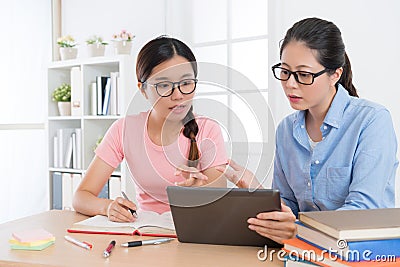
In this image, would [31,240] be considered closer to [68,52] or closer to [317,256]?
[317,256]

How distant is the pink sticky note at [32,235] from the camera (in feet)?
4.39

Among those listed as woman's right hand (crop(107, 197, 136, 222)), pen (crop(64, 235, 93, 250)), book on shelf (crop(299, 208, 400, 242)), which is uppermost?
book on shelf (crop(299, 208, 400, 242))

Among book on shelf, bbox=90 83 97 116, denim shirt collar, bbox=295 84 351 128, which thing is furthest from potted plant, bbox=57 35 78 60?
denim shirt collar, bbox=295 84 351 128

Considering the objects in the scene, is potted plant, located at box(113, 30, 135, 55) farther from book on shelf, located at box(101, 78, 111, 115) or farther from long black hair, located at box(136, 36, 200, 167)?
long black hair, located at box(136, 36, 200, 167)

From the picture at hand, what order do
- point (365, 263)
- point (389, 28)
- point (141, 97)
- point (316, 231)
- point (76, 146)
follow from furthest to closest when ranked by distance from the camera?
point (76, 146) < point (389, 28) < point (141, 97) < point (316, 231) < point (365, 263)

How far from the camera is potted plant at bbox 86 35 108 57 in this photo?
3.50 meters

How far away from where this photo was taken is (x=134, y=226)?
1500 millimetres

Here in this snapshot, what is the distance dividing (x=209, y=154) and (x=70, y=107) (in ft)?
8.13

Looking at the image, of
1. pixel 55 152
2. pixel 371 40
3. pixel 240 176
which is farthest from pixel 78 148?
pixel 240 176

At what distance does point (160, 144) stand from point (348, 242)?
69 cm

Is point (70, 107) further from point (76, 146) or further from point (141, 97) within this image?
point (141, 97)

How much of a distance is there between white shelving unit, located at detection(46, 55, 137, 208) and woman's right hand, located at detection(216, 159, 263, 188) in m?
1.97

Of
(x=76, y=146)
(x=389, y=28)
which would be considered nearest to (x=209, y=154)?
(x=389, y=28)

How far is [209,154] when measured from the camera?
138 centimetres
